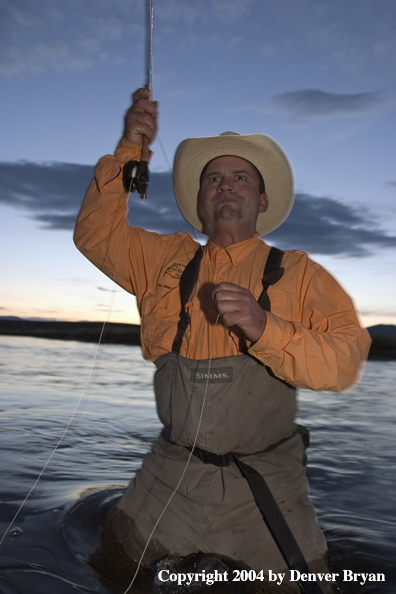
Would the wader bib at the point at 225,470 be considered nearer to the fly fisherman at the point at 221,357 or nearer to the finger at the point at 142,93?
the fly fisherman at the point at 221,357

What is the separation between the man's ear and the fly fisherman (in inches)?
10.7

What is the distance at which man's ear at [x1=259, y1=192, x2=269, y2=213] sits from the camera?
354cm

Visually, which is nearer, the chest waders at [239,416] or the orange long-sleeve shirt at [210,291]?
the orange long-sleeve shirt at [210,291]

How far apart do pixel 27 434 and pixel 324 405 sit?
5065 millimetres

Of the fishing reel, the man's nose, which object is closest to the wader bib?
the man's nose

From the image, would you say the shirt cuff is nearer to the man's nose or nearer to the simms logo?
the simms logo

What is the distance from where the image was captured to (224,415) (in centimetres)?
265

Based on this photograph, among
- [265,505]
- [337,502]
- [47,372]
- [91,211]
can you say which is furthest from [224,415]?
[47,372]

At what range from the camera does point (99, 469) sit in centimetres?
480

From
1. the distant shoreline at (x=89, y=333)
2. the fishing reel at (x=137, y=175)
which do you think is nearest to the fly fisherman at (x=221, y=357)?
the fishing reel at (x=137, y=175)

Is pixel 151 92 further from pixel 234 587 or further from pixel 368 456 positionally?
pixel 368 456

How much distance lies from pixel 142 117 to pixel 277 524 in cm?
228

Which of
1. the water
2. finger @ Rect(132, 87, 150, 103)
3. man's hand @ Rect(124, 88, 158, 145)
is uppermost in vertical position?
finger @ Rect(132, 87, 150, 103)

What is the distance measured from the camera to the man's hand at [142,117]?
9.44ft
